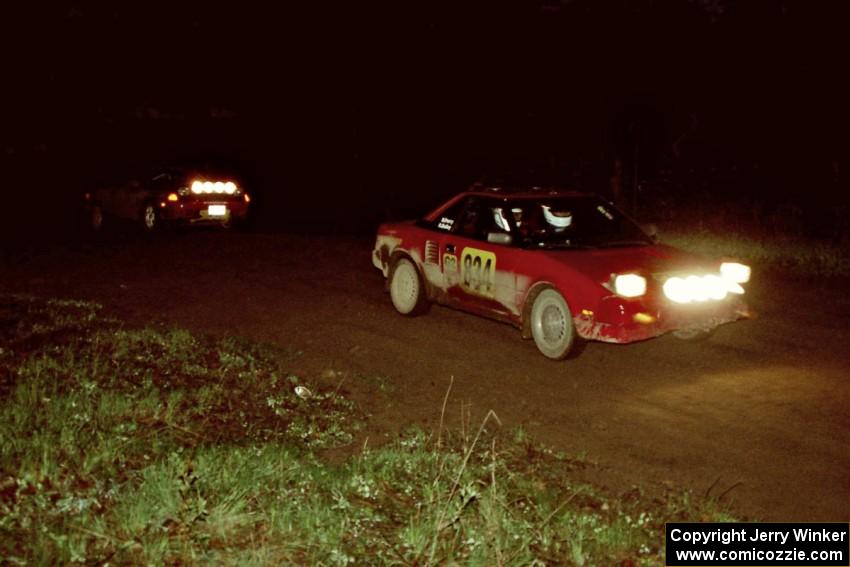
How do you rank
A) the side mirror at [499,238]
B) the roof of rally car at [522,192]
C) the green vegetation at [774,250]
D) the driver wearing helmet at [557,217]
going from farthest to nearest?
the green vegetation at [774,250]
the driver wearing helmet at [557,217]
the roof of rally car at [522,192]
the side mirror at [499,238]

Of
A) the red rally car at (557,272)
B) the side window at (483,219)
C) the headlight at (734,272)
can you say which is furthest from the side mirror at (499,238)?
the headlight at (734,272)

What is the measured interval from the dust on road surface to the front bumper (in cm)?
35

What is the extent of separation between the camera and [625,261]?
8.55 meters

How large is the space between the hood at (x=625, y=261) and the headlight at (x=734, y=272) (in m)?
0.10

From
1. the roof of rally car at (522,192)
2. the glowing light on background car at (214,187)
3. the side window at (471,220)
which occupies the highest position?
the glowing light on background car at (214,187)

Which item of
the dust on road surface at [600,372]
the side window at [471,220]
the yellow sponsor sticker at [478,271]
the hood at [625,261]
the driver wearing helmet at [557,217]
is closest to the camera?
the dust on road surface at [600,372]

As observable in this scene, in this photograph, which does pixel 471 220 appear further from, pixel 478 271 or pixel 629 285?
pixel 629 285

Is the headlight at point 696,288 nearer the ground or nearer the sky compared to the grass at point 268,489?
nearer the sky

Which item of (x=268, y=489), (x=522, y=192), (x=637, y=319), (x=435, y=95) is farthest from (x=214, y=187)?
(x=435, y=95)

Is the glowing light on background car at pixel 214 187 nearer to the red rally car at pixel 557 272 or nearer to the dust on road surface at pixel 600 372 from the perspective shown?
the dust on road surface at pixel 600 372

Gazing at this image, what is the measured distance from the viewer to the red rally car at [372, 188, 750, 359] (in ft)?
26.9

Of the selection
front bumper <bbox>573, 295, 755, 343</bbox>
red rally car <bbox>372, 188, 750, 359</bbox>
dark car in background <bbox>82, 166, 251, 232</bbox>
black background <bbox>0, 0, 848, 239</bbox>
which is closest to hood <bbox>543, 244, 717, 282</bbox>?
red rally car <bbox>372, 188, 750, 359</bbox>

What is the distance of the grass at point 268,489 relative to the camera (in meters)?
4.64

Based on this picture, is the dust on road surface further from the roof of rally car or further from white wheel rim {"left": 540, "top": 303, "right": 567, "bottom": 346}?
the roof of rally car
